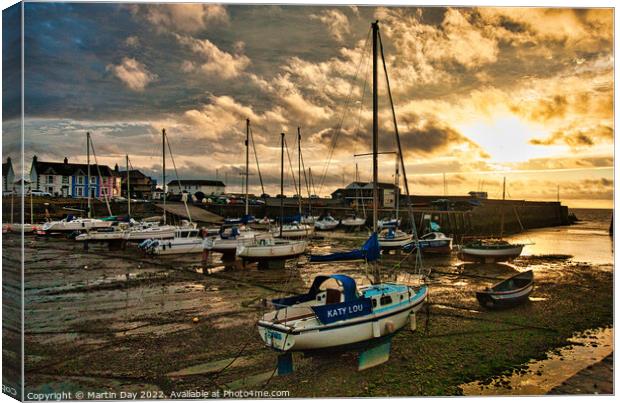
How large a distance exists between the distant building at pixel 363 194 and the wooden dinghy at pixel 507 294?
33.3 meters

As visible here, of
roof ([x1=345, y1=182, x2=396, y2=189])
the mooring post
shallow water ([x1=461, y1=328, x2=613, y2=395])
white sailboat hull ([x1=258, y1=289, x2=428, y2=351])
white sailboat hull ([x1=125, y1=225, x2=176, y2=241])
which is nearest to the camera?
shallow water ([x1=461, y1=328, x2=613, y2=395])

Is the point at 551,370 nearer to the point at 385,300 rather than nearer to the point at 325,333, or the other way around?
the point at 385,300

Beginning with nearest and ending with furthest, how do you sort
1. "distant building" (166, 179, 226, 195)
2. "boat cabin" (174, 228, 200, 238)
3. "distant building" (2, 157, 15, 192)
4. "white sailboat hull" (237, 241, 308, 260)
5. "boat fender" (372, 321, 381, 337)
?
1. "distant building" (2, 157, 15, 192)
2. "boat fender" (372, 321, 381, 337)
3. "white sailboat hull" (237, 241, 308, 260)
4. "boat cabin" (174, 228, 200, 238)
5. "distant building" (166, 179, 226, 195)

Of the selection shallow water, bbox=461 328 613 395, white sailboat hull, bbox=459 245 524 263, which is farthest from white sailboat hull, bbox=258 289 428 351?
white sailboat hull, bbox=459 245 524 263

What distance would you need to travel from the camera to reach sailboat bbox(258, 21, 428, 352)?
7.80 meters

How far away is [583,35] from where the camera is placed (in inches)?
346

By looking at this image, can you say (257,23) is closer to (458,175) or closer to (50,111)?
(50,111)

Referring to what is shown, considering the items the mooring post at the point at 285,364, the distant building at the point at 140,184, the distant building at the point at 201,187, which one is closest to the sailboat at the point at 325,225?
the distant building at the point at 140,184

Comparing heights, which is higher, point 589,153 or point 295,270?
point 589,153

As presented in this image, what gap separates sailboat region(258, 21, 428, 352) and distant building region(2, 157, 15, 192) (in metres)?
4.63

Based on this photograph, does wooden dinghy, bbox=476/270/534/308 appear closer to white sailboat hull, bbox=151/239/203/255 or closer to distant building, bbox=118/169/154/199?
white sailboat hull, bbox=151/239/203/255

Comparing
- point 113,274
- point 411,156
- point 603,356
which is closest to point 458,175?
point 411,156

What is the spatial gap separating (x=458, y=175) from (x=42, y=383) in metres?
10.1

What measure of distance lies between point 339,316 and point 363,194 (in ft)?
155
